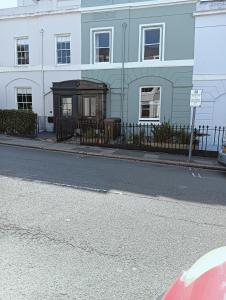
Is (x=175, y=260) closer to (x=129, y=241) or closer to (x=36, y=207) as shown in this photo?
(x=129, y=241)

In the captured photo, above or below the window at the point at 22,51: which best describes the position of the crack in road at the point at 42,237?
below

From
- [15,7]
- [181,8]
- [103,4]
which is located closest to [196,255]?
[181,8]

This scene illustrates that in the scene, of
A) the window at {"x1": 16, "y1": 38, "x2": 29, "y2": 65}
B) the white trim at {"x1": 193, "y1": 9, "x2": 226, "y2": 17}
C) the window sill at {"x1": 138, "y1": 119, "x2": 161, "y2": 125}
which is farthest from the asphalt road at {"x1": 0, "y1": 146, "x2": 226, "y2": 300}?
the window at {"x1": 16, "y1": 38, "x2": 29, "y2": 65}

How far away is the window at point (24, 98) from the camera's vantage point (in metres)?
18.1

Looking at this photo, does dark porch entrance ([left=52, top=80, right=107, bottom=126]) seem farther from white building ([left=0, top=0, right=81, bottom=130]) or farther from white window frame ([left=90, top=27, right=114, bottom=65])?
white window frame ([left=90, top=27, right=114, bottom=65])

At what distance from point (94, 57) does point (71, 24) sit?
2252mm

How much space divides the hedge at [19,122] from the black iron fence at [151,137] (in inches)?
54.7

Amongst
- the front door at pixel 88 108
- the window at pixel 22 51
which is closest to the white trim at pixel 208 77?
the front door at pixel 88 108

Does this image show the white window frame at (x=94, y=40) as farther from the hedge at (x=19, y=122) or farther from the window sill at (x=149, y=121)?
the hedge at (x=19, y=122)

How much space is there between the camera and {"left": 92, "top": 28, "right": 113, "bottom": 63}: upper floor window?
52.4 feet

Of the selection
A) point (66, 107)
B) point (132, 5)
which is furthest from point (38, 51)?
point (132, 5)

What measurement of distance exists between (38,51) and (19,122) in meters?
4.60

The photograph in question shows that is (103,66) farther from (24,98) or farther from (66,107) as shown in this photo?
(24,98)

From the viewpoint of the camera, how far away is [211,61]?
1435 cm
